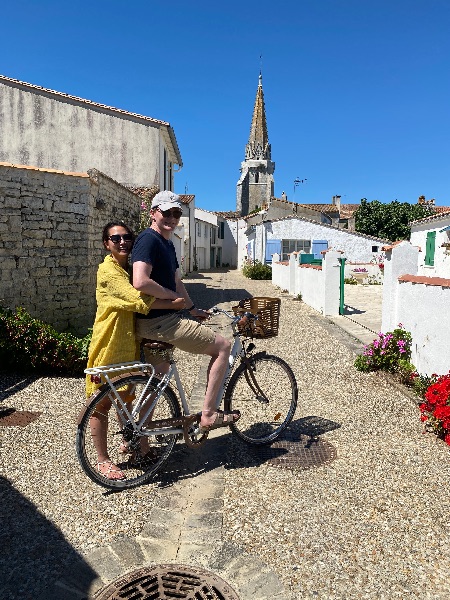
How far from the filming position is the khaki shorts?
3271 mm

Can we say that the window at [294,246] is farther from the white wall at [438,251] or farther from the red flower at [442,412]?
the red flower at [442,412]

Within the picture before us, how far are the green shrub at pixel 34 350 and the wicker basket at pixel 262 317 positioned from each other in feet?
10.2

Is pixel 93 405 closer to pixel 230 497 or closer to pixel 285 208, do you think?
pixel 230 497

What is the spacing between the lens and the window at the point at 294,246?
30844mm

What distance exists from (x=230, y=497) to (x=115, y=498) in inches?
31.3

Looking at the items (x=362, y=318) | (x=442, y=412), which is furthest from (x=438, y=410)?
(x=362, y=318)

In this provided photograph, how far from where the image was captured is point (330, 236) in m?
30.0

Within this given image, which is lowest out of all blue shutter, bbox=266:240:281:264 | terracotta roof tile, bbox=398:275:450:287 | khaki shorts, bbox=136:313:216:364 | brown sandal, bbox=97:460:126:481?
brown sandal, bbox=97:460:126:481

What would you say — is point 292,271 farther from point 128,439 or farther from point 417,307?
point 128,439

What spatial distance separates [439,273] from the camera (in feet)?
65.3

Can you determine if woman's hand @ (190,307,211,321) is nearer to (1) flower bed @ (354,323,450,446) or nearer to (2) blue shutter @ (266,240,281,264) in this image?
(1) flower bed @ (354,323,450,446)

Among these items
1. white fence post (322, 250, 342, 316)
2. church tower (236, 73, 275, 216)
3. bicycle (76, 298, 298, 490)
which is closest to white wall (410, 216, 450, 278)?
white fence post (322, 250, 342, 316)

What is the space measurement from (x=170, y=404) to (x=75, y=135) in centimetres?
1445

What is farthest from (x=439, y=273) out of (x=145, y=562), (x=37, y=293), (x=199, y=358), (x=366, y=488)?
(x=145, y=562)
